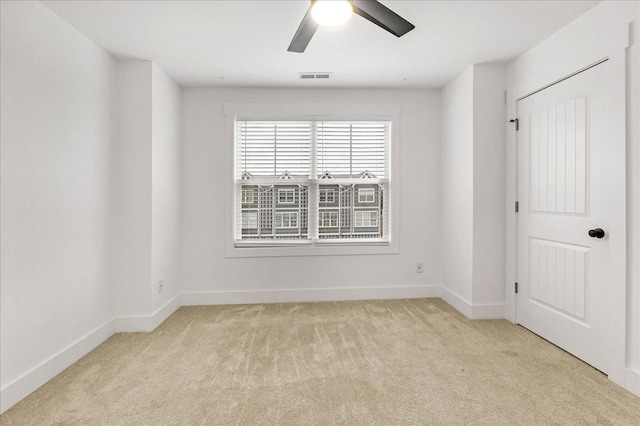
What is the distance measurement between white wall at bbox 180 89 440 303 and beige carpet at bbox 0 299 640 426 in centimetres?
79

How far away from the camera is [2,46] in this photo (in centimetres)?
196

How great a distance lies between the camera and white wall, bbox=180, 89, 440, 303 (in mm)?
3984

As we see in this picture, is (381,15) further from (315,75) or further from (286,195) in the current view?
(286,195)

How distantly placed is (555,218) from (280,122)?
2983 mm

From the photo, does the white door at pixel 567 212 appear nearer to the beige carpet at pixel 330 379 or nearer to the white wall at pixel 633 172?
the white wall at pixel 633 172

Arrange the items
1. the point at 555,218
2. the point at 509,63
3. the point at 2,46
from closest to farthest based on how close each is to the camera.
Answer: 1. the point at 2,46
2. the point at 555,218
3. the point at 509,63

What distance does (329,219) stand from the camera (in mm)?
4199

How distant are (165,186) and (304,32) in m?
2.24

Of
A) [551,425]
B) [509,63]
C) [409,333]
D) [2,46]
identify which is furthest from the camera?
[509,63]

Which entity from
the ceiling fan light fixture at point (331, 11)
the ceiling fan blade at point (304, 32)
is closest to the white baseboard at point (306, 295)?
the ceiling fan blade at point (304, 32)

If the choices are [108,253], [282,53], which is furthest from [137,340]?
[282,53]

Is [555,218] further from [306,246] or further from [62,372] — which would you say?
[62,372]

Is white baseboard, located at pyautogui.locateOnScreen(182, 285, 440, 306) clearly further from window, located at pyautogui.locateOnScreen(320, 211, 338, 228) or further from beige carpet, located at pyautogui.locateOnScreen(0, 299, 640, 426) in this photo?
window, located at pyautogui.locateOnScreen(320, 211, 338, 228)

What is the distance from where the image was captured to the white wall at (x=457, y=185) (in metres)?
3.49
